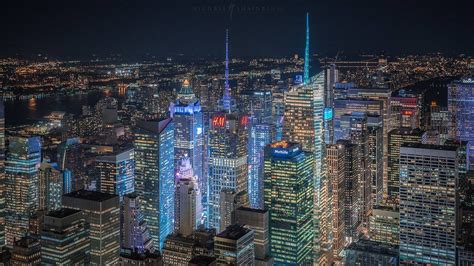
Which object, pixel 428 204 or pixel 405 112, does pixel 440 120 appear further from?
pixel 428 204

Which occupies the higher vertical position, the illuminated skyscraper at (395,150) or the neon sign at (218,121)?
the neon sign at (218,121)

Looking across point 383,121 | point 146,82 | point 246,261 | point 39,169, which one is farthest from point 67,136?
point 383,121

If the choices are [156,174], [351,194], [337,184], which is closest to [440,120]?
[351,194]

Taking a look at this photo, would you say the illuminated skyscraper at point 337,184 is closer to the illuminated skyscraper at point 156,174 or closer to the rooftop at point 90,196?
the illuminated skyscraper at point 156,174

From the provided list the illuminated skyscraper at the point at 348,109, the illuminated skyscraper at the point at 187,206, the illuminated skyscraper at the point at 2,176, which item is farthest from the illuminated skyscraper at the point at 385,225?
the illuminated skyscraper at the point at 2,176

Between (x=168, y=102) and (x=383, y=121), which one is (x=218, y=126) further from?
(x=383, y=121)

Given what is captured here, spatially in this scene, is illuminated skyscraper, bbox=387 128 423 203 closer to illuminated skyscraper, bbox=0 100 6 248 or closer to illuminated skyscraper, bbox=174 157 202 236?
illuminated skyscraper, bbox=174 157 202 236

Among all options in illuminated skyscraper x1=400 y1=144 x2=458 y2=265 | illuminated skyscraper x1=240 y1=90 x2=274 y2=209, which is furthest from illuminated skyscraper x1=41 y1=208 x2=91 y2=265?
illuminated skyscraper x1=400 y1=144 x2=458 y2=265
